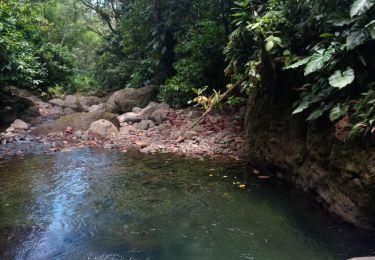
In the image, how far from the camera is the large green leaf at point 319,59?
4531mm

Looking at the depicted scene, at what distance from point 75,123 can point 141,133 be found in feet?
7.00

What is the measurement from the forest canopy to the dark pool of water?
1.30 metres

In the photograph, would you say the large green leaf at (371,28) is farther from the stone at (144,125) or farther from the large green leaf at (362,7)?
the stone at (144,125)

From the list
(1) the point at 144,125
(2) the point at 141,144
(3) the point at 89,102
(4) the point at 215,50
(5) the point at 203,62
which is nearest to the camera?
(2) the point at 141,144

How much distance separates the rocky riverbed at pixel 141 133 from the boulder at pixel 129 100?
0.55 m

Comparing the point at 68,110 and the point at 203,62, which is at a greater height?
the point at 203,62

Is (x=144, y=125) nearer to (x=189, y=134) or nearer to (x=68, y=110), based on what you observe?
(x=189, y=134)

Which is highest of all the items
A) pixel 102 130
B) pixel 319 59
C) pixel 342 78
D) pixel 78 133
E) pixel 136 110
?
pixel 319 59

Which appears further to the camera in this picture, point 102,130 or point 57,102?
point 57,102

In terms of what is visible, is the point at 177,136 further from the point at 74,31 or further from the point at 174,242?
the point at 74,31

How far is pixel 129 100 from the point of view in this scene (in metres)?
13.0

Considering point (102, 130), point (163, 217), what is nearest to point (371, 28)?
point (163, 217)

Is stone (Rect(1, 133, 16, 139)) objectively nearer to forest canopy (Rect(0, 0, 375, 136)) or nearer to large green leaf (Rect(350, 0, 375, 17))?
forest canopy (Rect(0, 0, 375, 136))

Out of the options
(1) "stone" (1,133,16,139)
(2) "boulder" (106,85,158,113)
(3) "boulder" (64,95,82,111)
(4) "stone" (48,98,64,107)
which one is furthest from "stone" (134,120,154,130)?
(4) "stone" (48,98,64,107)
